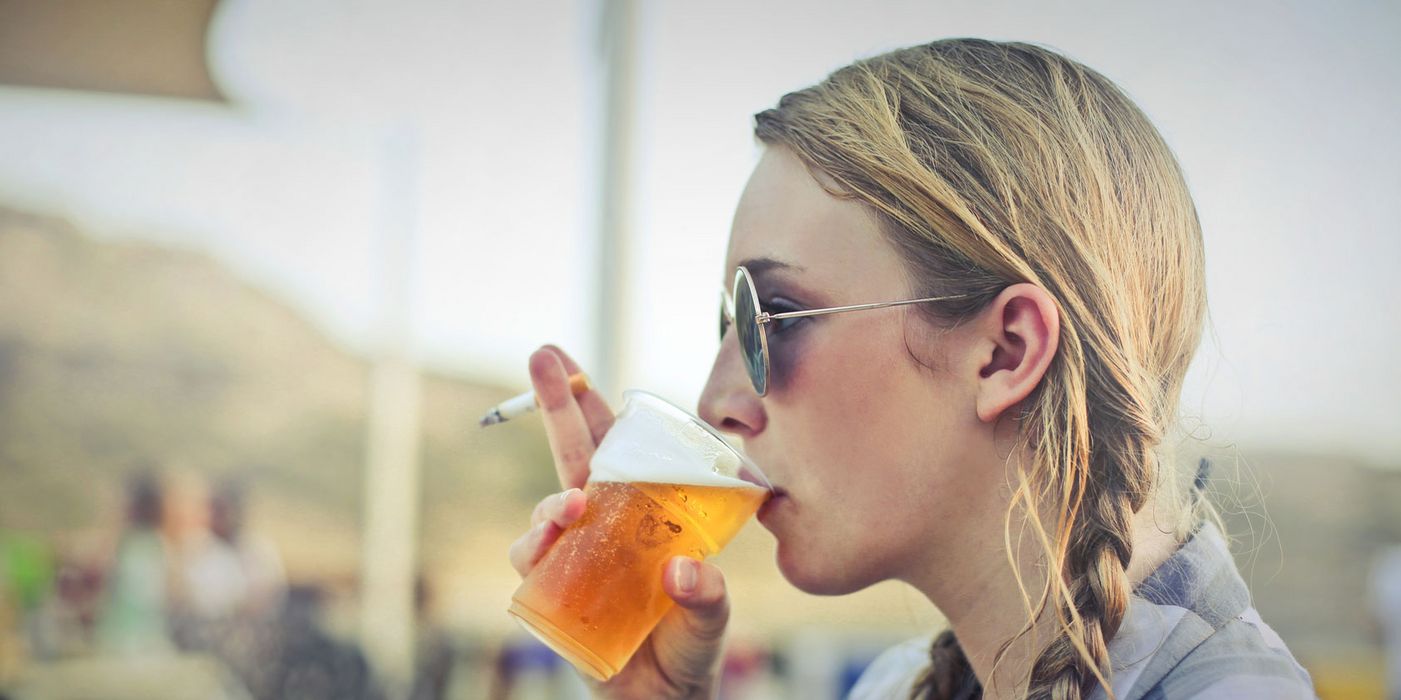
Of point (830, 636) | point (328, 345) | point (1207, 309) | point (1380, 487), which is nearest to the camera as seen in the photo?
point (1207, 309)

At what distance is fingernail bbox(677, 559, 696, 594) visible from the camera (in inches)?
45.6

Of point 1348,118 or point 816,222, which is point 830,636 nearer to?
point 1348,118

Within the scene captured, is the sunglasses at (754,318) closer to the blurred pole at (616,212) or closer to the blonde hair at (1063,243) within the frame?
the blonde hair at (1063,243)

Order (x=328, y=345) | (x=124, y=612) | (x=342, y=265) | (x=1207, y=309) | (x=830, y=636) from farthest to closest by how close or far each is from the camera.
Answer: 1. (x=328, y=345)
2. (x=342, y=265)
3. (x=124, y=612)
4. (x=830, y=636)
5. (x=1207, y=309)

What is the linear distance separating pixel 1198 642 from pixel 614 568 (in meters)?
0.70

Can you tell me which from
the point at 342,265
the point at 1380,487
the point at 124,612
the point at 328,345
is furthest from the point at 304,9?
the point at 1380,487

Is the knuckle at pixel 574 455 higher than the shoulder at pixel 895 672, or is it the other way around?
the knuckle at pixel 574 455

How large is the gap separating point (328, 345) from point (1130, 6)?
487 cm

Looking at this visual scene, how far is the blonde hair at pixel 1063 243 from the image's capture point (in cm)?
119

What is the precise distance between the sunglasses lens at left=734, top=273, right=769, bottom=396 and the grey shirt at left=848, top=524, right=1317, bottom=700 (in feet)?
1.88

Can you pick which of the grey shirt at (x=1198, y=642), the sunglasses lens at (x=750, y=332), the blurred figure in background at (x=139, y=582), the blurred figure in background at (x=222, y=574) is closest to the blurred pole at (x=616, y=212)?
the sunglasses lens at (x=750, y=332)

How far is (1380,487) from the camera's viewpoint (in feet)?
9.59

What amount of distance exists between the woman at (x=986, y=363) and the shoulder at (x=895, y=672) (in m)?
0.36

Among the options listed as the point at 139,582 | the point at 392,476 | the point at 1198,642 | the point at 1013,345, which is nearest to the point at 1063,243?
the point at 1013,345
